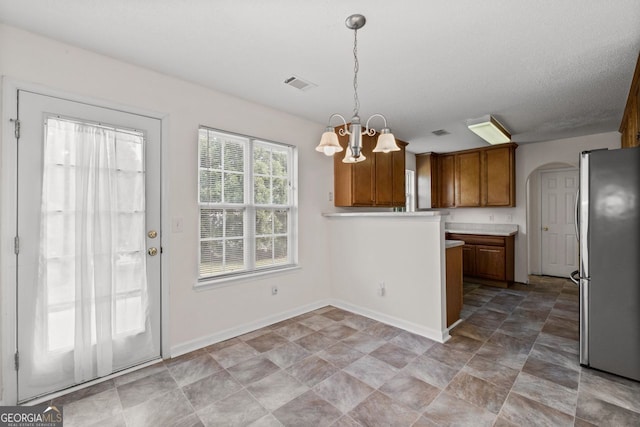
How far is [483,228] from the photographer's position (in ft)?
17.8

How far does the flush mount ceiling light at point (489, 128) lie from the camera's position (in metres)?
3.59

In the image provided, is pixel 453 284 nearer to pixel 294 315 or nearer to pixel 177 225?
pixel 294 315

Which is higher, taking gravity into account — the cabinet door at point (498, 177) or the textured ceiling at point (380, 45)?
the textured ceiling at point (380, 45)

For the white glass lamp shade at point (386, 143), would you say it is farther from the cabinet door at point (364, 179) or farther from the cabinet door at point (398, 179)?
the cabinet door at point (398, 179)

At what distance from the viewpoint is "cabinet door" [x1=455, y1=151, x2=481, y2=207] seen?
5262mm

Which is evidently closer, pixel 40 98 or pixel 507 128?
pixel 40 98

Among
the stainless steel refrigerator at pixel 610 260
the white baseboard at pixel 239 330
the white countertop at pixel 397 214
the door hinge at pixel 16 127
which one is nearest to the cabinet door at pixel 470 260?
the white countertop at pixel 397 214

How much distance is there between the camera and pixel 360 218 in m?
3.62

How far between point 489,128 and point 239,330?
3982 millimetres

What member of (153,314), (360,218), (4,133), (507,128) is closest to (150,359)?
(153,314)

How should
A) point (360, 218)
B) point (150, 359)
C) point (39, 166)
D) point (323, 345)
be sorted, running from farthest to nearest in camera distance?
point (360, 218) < point (323, 345) < point (150, 359) < point (39, 166)

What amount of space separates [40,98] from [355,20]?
2230 millimetres

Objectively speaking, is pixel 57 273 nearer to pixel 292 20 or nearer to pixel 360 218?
pixel 292 20

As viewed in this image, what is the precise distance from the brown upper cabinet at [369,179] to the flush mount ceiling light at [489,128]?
1195mm
